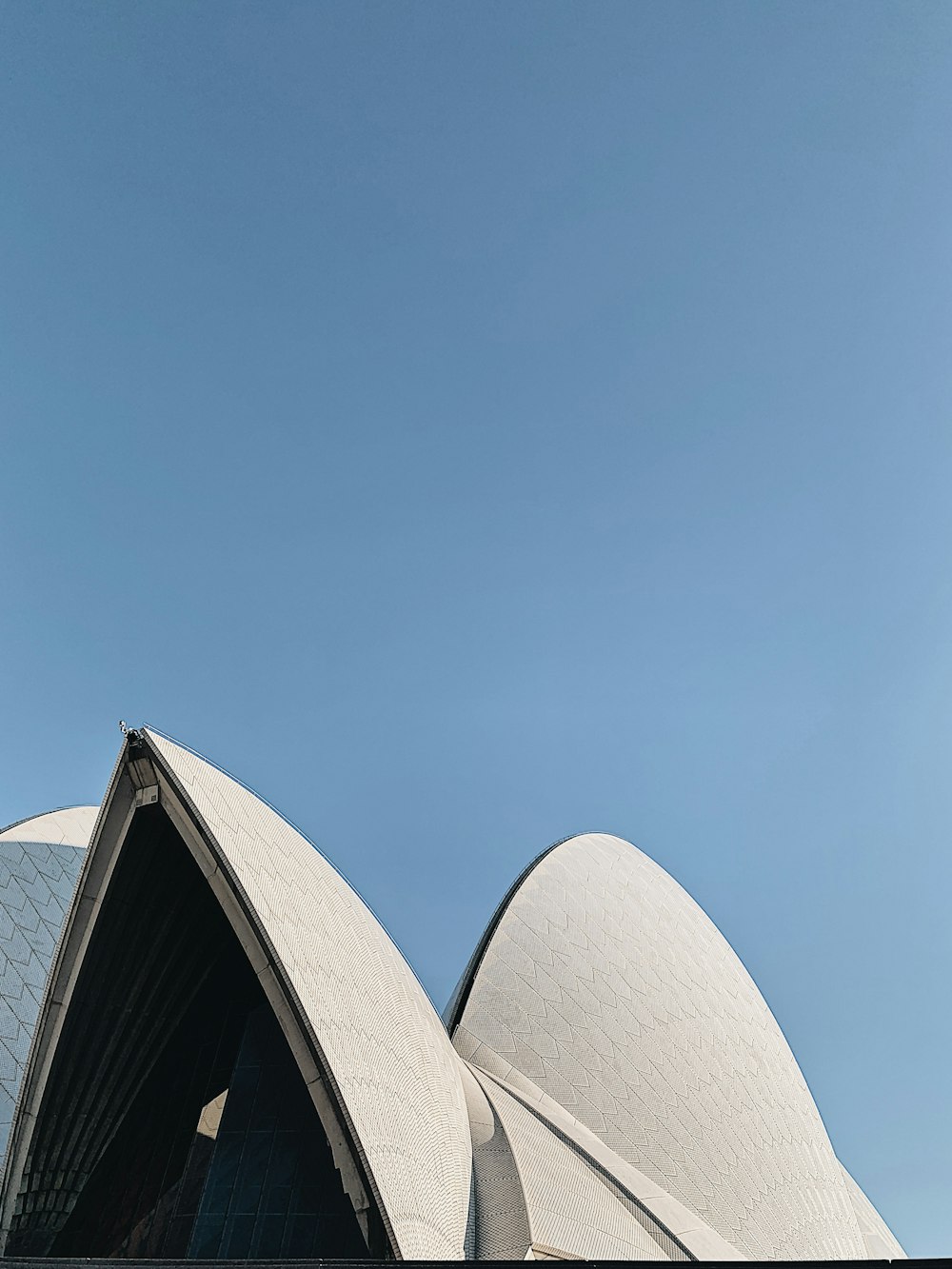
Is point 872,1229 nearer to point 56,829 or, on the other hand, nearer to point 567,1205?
point 567,1205

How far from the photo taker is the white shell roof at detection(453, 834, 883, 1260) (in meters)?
14.6

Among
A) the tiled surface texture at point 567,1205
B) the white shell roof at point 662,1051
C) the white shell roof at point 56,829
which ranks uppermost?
the white shell roof at point 56,829

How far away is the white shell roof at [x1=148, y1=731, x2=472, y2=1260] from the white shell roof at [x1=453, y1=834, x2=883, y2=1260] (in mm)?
2990

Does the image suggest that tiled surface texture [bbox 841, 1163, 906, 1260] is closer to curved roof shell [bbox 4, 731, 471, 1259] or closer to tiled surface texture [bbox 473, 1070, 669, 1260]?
tiled surface texture [bbox 473, 1070, 669, 1260]

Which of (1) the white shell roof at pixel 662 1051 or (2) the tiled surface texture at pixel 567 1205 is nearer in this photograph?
(2) the tiled surface texture at pixel 567 1205

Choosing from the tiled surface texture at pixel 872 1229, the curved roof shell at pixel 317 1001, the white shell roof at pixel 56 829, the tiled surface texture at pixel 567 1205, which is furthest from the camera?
the white shell roof at pixel 56 829

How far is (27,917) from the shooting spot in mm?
18688

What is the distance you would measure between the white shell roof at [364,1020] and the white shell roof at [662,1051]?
299cm

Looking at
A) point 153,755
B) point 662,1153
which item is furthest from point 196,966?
point 662,1153

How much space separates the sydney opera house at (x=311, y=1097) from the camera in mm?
10117

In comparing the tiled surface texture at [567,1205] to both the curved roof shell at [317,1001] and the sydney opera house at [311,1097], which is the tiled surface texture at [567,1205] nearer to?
the sydney opera house at [311,1097]

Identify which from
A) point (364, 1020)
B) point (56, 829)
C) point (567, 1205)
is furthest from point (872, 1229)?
point (56, 829)

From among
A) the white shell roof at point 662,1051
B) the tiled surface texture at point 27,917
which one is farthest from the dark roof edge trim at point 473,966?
the tiled surface texture at point 27,917

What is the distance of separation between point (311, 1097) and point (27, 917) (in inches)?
457
